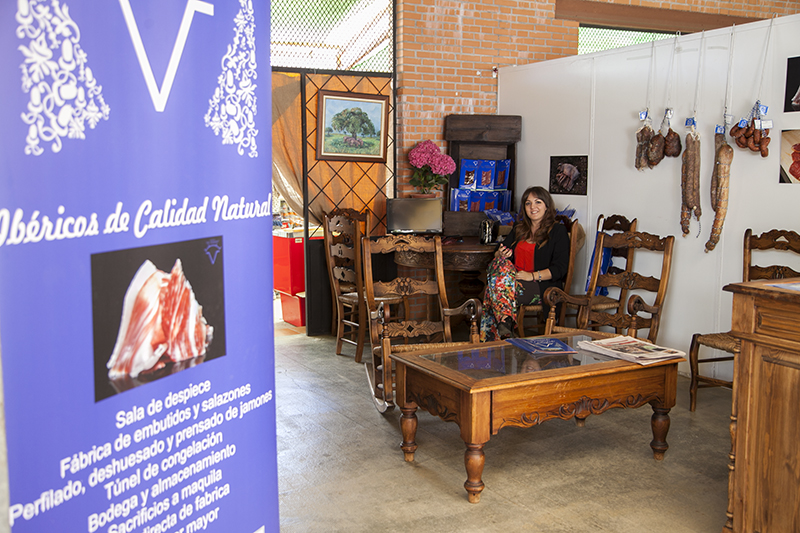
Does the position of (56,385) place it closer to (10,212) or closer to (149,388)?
(149,388)

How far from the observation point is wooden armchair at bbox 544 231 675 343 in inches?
176

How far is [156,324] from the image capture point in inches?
64.1

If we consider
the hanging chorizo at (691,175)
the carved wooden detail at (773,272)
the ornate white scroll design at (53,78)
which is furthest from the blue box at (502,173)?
the ornate white scroll design at (53,78)

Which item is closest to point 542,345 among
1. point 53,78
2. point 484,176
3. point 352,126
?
point 53,78

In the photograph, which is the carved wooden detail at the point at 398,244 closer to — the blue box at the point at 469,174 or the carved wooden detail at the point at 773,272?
the blue box at the point at 469,174

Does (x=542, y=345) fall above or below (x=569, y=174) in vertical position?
below

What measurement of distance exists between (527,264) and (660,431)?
90.3 inches

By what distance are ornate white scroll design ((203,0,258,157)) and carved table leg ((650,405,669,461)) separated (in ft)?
8.89

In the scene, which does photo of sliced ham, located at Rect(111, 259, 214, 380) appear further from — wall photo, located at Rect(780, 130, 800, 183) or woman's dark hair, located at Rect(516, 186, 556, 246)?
woman's dark hair, located at Rect(516, 186, 556, 246)

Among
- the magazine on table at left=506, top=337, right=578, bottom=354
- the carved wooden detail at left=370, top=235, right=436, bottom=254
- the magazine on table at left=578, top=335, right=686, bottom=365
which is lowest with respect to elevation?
the magazine on table at left=506, top=337, right=578, bottom=354

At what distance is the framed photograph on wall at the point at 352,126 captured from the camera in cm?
638

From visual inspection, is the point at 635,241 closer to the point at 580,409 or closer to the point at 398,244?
the point at 398,244

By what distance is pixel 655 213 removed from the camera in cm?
539

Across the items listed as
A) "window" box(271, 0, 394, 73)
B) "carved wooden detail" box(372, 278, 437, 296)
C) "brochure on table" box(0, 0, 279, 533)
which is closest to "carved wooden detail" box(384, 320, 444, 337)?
"carved wooden detail" box(372, 278, 437, 296)
